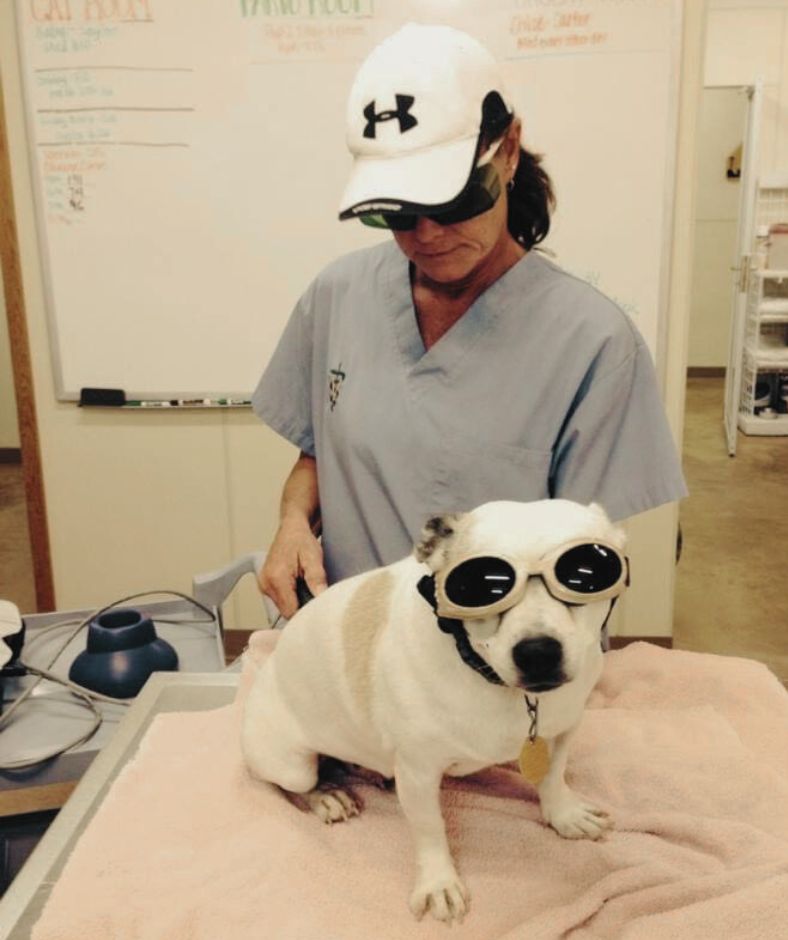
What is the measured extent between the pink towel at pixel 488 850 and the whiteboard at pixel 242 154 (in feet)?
5.62

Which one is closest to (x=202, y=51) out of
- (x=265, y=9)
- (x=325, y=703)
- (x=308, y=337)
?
(x=265, y=9)

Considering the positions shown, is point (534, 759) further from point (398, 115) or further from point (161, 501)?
point (161, 501)

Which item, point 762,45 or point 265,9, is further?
point 762,45

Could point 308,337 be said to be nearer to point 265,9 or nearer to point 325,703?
point 325,703

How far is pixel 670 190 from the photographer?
2.44m

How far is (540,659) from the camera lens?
0.65 meters

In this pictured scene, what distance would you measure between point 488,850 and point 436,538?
36 cm

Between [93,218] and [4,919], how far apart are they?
215 cm

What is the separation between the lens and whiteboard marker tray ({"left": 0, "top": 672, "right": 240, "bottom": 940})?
84 cm

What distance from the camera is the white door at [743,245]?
488 cm

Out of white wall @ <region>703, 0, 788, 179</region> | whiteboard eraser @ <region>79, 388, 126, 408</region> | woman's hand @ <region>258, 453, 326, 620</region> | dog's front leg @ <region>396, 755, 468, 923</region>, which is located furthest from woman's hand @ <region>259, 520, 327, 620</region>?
white wall @ <region>703, 0, 788, 179</region>

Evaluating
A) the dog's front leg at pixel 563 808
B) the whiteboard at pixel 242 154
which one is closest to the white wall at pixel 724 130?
the whiteboard at pixel 242 154

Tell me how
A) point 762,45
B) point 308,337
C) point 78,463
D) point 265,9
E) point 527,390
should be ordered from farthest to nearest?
point 762,45 → point 78,463 → point 265,9 → point 308,337 → point 527,390

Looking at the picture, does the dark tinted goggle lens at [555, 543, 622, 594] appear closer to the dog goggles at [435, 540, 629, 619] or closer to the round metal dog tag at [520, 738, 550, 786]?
the dog goggles at [435, 540, 629, 619]
